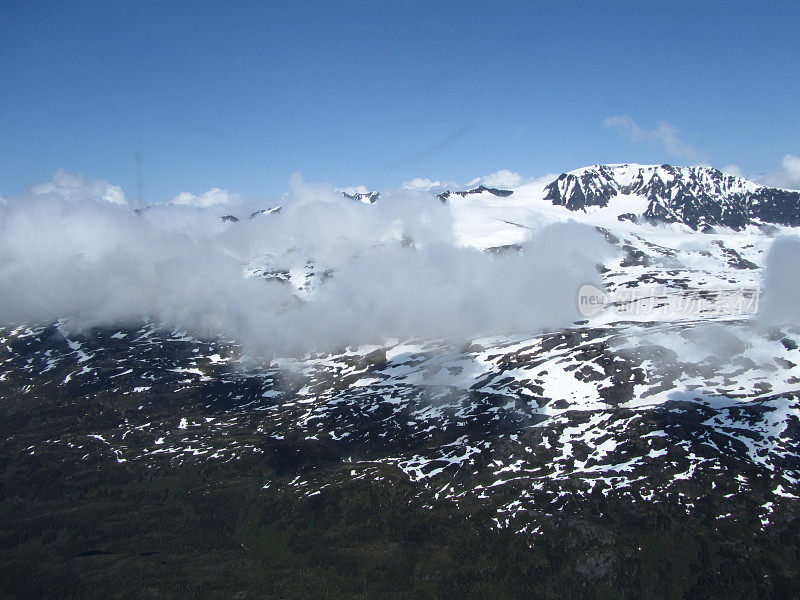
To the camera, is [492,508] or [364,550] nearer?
[364,550]

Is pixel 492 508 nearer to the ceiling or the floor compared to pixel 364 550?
nearer to the ceiling

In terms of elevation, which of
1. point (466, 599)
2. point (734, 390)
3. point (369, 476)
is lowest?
point (466, 599)

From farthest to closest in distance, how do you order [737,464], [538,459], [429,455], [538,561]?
[429,455] → [538,459] → [737,464] → [538,561]

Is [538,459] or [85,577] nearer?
[85,577]

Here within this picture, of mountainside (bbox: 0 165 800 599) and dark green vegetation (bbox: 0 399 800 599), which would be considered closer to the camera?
dark green vegetation (bbox: 0 399 800 599)

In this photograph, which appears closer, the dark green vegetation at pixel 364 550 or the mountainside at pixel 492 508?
the dark green vegetation at pixel 364 550

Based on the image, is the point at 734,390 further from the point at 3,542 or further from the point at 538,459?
the point at 3,542

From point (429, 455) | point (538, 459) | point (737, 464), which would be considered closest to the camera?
point (737, 464)

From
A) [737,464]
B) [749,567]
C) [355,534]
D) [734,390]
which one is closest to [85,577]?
[355,534]
